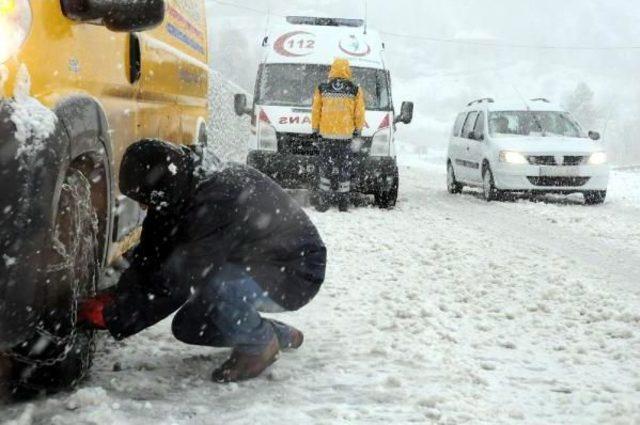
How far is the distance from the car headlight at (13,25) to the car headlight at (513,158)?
Answer: 10141 millimetres

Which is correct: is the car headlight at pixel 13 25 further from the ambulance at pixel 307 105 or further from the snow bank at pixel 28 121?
the ambulance at pixel 307 105

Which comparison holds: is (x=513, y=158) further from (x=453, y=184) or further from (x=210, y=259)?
(x=210, y=259)

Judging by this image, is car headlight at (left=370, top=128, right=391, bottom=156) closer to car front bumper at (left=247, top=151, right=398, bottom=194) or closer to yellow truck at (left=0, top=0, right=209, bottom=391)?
car front bumper at (left=247, top=151, right=398, bottom=194)

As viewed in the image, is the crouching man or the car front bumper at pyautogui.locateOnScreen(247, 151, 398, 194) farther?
the car front bumper at pyautogui.locateOnScreen(247, 151, 398, 194)

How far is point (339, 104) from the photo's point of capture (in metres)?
9.51

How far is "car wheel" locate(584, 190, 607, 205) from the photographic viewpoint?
12094mm

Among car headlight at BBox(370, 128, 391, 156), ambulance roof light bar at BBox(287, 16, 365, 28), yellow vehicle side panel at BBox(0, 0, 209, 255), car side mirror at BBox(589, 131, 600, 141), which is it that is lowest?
car headlight at BBox(370, 128, 391, 156)

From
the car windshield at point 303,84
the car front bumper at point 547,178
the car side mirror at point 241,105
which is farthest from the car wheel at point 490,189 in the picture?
the car side mirror at point 241,105

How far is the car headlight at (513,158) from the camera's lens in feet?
38.1

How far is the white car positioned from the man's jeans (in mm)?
9254

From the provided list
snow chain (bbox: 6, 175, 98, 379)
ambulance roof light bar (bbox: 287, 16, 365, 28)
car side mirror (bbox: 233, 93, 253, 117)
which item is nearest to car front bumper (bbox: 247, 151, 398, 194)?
car side mirror (bbox: 233, 93, 253, 117)

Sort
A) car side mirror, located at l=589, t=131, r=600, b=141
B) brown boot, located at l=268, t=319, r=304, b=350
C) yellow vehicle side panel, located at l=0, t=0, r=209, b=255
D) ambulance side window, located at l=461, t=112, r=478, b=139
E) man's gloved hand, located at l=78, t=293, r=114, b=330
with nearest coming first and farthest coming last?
yellow vehicle side panel, located at l=0, t=0, r=209, b=255, man's gloved hand, located at l=78, t=293, r=114, b=330, brown boot, located at l=268, t=319, r=304, b=350, car side mirror, located at l=589, t=131, r=600, b=141, ambulance side window, located at l=461, t=112, r=478, b=139

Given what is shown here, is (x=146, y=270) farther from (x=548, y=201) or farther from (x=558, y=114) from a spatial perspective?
(x=558, y=114)

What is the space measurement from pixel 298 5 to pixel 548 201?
182843 millimetres
